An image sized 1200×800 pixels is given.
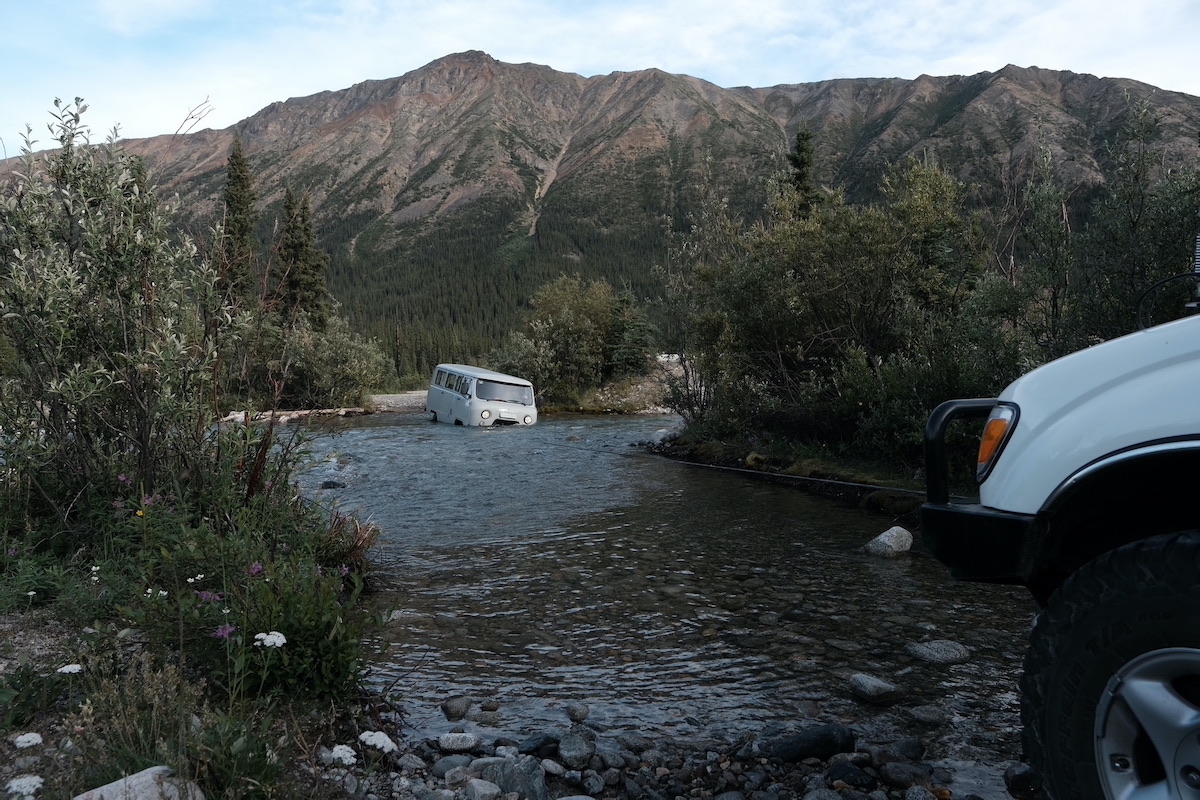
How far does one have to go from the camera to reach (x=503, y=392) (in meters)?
31.6

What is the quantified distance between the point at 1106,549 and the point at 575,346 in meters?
44.1

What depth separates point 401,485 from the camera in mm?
15938

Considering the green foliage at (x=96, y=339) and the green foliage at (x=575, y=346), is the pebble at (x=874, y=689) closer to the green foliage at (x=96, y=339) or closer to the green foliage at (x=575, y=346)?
the green foliage at (x=96, y=339)

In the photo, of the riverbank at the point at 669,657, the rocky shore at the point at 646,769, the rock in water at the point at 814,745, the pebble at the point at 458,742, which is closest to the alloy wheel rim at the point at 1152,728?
the rocky shore at the point at 646,769

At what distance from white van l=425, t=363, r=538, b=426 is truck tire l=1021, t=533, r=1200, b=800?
28.5 metres

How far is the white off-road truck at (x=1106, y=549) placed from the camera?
2148mm

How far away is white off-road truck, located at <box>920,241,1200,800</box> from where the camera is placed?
2.15 m

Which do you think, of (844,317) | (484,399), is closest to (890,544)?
(844,317)

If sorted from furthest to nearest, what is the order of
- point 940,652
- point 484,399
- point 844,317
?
point 484,399, point 844,317, point 940,652

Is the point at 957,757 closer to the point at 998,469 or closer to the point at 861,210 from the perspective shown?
the point at 998,469

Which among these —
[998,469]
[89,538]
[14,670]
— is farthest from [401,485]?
[998,469]

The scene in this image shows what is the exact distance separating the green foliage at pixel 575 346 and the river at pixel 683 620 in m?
31.6

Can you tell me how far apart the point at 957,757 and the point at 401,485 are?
13111 mm

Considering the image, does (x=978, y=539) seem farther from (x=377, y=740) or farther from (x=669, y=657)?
(x=669, y=657)
